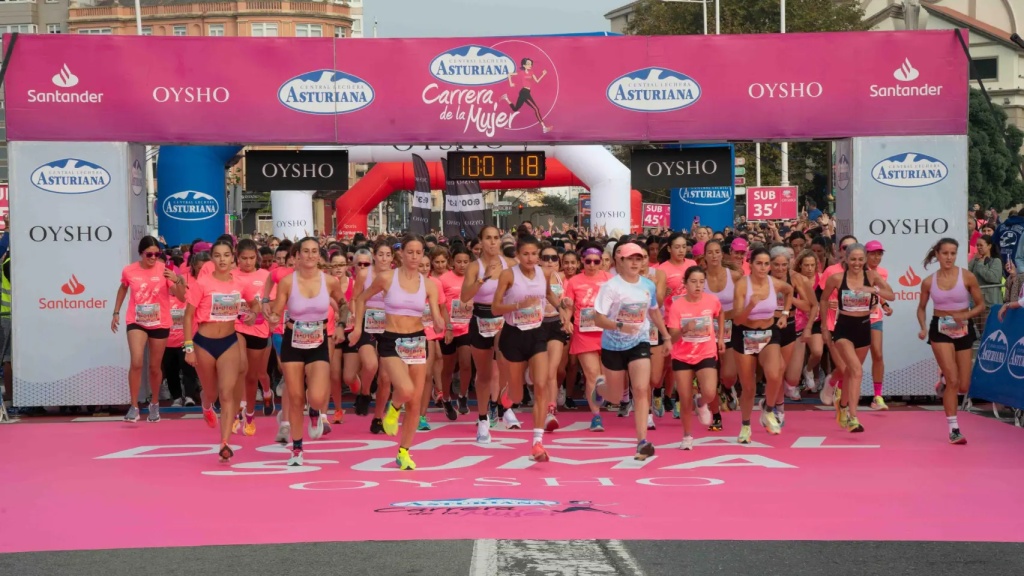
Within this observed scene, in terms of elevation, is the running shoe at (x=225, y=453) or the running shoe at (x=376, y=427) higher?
the running shoe at (x=225, y=453)

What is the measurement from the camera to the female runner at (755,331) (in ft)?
39.5

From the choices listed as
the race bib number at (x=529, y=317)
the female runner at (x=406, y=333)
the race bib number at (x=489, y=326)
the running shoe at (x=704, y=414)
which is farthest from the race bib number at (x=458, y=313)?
the female runner at (x=406, y=333)

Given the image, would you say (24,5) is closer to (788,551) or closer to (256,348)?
(256,348)

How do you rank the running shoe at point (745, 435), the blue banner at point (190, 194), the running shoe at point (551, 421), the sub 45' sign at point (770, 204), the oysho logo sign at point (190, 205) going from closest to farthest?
1. the running shoe at point (745, 435)
2. the running shoe at point (551, 421)
3. the blue banner at point (190, 194)
4. the oysho logo sign at point (190, 205)
5. the sub 45' sign at point (770, 204)

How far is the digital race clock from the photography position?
52.5ft

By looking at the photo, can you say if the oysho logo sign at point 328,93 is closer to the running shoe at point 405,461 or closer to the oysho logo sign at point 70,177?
the oysho logo sign at point 70,177

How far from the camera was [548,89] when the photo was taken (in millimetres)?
14844

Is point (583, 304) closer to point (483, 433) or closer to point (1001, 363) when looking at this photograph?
point (483, 433)

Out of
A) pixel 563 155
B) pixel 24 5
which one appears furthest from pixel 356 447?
pixel 24 5

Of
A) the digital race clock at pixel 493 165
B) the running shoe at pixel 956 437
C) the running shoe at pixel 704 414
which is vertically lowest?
the running shoe at pixel 956 437

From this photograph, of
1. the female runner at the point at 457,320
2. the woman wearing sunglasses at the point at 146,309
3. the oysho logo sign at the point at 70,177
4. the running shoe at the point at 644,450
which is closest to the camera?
the running shoe at the point at 644,450

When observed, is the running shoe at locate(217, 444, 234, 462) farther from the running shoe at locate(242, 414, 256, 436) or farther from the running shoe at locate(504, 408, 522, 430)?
the running shoe at locate(504, 408, 522, 430)

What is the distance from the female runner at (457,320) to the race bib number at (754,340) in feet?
9.53

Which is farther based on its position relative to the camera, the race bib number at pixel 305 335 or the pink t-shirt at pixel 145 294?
the pink t-shirt at pixel 145 294
